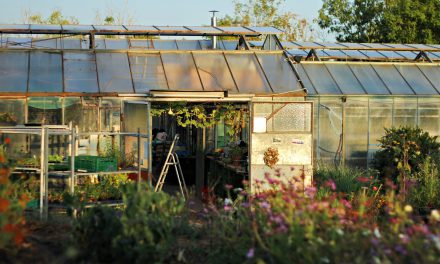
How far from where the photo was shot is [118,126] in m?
15.3

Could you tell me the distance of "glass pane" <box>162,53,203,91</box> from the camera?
51.6 feet

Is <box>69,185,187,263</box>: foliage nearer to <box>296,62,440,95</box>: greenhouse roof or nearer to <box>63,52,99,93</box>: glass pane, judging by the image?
<box>63,52,99,93</box>: glass pane

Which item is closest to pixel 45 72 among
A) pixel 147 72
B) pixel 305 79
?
pixel 147 72

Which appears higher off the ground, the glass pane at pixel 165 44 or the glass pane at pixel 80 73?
the glass pane at pixel 165 44

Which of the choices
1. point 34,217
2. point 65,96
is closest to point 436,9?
point 65,96

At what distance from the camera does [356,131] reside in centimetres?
1741

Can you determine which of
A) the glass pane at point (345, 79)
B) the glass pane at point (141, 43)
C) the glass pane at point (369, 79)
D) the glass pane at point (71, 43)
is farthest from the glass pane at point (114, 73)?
the glass pane at point (71, 43)

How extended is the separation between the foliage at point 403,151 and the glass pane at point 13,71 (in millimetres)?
7628

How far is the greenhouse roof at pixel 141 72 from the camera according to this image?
1516 centimetres

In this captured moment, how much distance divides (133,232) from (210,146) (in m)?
12.2

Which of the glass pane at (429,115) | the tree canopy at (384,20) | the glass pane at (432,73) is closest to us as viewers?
the glass pane at (429,115)

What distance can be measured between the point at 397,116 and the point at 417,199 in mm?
5436

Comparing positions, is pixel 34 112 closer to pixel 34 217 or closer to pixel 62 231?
pixel 34 217

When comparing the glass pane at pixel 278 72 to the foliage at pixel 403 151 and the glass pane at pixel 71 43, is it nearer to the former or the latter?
the foliage at pixel 403 151
